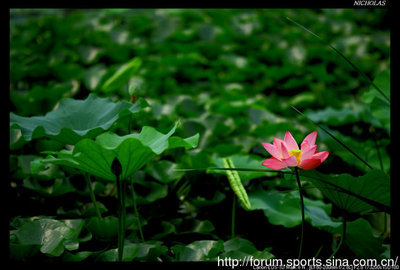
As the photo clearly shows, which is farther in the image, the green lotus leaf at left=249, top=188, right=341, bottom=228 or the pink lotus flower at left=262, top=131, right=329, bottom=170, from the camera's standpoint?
the green lotus leaf at left=249, top=188, right=341, bottom=228

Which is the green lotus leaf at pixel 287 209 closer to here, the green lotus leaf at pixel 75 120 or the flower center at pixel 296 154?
the flower center at pixel 296 154

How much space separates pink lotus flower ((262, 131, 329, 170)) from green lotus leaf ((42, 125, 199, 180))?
0.45ft

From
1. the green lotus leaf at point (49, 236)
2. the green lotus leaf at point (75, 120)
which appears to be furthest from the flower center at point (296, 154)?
the green lotus leaf at point (49, 236)

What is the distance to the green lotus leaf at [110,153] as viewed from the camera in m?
0.58

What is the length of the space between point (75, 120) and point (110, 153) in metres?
0.27

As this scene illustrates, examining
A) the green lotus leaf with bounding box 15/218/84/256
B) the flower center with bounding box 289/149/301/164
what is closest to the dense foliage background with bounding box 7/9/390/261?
the green lotus leaf with bounding box 15/218/84/256

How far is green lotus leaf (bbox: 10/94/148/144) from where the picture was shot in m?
0.70

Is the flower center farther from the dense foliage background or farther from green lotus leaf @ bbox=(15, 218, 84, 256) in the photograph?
green lotus leaf @ bbox=(15, 218, 84, 256)

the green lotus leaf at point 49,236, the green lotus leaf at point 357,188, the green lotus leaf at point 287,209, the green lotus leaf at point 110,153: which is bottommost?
the green lotus leaf at point 287,209

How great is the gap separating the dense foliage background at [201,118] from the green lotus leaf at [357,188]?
0.10 m

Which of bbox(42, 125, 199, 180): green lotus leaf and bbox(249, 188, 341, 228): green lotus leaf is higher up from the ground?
bbox(42, 125, 199, 180): green lotus leaf

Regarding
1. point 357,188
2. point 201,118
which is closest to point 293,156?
point 357,188

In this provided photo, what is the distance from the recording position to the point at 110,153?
588 mm

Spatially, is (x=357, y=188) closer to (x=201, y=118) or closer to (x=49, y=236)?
(x=49, y=236)
